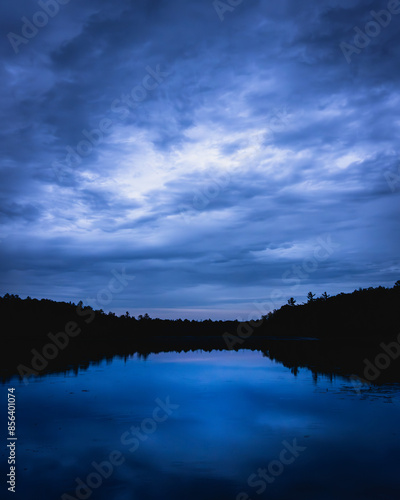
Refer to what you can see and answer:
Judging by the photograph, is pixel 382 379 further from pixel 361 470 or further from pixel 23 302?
pixel 23 302

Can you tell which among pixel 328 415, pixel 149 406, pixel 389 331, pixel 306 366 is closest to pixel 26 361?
pixel 149 406

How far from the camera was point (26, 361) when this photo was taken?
174 ft

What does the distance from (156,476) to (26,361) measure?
4472 cm

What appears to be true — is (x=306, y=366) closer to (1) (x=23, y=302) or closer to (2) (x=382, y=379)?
(2) (x=382, y=379)

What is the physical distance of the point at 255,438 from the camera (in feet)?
63.5

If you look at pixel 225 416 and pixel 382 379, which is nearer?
pixel 225 416

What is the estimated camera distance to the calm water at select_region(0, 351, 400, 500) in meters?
13.3

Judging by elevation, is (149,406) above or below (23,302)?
below

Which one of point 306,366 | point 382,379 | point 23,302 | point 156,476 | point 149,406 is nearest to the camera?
point 156,476

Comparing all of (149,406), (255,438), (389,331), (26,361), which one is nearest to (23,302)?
(26,361)

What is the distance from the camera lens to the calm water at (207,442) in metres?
13.3

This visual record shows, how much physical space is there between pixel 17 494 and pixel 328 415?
57.6 ft

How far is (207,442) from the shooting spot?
734 inches

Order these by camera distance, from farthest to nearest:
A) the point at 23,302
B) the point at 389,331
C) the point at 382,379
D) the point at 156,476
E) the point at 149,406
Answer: the point at 23,302 < the point at 389,331 < the point at 382,379 < the point at 149,406 < the point at 156,476
